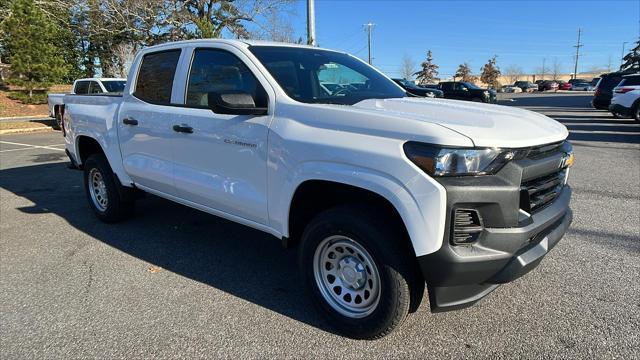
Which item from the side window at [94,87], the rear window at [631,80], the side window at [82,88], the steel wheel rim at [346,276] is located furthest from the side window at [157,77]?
the rear window at [631,80]

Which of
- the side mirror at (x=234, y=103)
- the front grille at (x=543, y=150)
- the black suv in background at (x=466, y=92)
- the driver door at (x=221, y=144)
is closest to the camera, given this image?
the front grille at (x=543, y=150)

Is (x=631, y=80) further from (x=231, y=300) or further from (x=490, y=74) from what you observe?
(x=490, y=74)

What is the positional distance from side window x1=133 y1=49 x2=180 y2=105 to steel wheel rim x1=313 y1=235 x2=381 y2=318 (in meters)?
2.18

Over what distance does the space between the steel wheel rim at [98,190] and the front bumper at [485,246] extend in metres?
4.19

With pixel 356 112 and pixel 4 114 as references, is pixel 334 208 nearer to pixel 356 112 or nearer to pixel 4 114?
pixel 356 112

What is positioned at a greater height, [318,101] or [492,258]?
[318,101]

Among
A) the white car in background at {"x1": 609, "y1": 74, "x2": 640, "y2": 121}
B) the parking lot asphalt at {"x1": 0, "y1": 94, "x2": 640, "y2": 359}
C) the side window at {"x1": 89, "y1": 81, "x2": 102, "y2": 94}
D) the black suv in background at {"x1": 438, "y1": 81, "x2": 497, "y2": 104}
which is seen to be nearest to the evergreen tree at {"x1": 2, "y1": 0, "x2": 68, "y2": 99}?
the side window at {"x1": 89, "y1": 81, "x2": 102, "y2": 94}

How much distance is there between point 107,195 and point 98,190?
38cm

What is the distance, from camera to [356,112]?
111 inches

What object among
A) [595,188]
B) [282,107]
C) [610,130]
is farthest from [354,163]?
[610,130]

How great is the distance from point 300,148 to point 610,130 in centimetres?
1495

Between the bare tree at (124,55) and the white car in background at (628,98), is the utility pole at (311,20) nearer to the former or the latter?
the white car in background at (628,98)

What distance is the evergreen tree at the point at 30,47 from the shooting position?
23812 millimetres

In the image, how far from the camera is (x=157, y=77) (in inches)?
179
